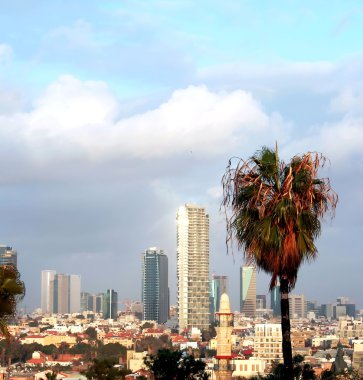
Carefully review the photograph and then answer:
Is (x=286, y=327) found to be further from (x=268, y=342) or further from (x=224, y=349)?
(x=268, y=342)

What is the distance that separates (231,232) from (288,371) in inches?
120

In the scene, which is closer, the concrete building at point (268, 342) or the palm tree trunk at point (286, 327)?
the palm tree trunk at point (286, 327)

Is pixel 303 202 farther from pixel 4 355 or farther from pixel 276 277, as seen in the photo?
pixel 4 355

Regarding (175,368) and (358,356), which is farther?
(358,356)

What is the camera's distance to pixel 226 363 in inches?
4970

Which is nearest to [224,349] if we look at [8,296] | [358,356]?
[358,356]

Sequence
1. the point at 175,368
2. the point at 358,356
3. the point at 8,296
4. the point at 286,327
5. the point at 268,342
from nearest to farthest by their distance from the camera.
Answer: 1. the point at 8,296
2. the point at 286,327
3. the point at 175,368
4. the point at 358,356
5. the point at 268,342

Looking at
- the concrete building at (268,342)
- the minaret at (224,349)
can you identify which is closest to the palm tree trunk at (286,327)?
the minaret at (224,349)

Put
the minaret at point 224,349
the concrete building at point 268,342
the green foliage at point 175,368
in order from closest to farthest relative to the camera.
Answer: the green foliage at point 175,368 → the minaret at point 224,349 → the concrete building at point 268,342

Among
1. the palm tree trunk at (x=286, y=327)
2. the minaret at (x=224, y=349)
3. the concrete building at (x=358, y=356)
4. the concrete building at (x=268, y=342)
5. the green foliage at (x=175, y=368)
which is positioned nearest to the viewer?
the palm tree trunk at (x=286, y=327)

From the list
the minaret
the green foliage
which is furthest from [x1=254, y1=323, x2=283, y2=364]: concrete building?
the green foliage

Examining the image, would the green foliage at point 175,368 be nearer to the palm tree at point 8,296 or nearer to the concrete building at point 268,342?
the palm tree at point 8,296

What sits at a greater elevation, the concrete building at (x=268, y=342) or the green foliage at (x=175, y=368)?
the concrete building at (x=268, y=342)

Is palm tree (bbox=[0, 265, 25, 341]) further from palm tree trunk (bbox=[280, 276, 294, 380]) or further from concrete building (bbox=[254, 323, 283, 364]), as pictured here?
concrete building (bbox=[254, 323, 283, 364])
